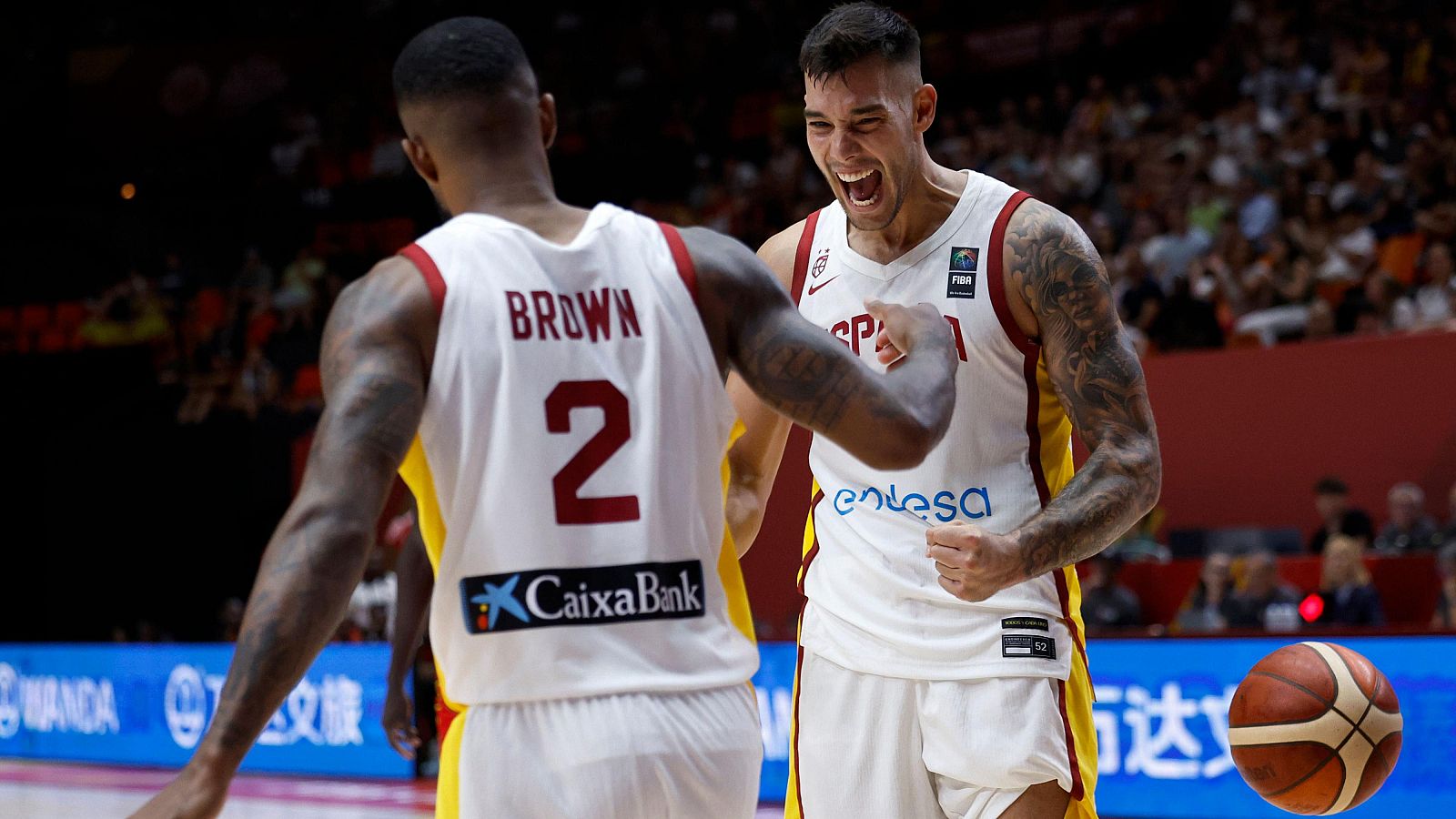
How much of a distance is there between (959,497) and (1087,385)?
39 cm

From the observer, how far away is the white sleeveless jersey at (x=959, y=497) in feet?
12.1

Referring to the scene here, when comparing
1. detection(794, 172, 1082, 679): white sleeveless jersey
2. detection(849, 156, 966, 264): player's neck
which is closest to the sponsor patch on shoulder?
detection(794, 172, 1082, 679): white sleeveless jersey

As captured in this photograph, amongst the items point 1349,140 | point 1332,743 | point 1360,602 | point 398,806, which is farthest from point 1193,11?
point 1332,743

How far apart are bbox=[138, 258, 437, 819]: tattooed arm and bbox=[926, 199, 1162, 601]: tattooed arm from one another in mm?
1539

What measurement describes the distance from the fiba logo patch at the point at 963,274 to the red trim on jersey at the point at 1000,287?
0.03 m

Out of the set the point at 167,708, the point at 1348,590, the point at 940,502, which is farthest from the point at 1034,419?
the point at 167,708

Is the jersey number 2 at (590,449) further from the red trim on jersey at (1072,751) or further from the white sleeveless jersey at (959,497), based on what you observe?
the red trim on jersey at (1072,751)

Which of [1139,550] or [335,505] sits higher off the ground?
[335,505]

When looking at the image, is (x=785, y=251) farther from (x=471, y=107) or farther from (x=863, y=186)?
(x=471, y=107)

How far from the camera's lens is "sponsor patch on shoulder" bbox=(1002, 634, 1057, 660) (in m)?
3.67

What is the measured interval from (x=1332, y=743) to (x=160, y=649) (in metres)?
10.4

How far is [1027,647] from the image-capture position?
3.68 meters

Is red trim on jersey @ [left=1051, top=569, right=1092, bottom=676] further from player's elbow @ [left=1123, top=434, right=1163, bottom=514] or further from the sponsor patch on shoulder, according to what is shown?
player's elbow @ [left=1123, top=434, right=1163, bottom=514]

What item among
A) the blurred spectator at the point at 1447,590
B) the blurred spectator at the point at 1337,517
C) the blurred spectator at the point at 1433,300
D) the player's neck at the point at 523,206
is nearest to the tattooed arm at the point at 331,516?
the player's neck at the point at 523,206
